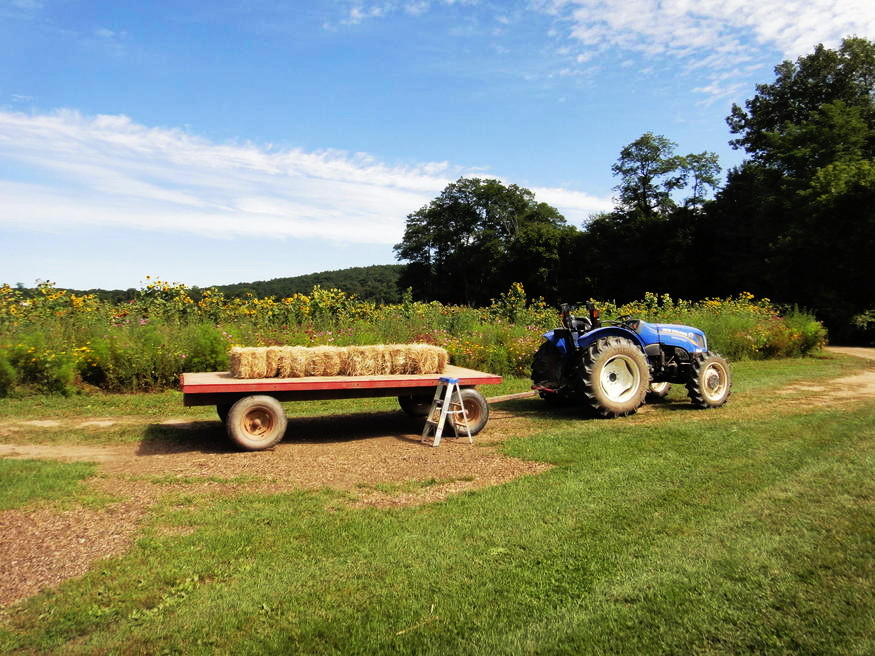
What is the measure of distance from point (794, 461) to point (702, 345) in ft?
14.1

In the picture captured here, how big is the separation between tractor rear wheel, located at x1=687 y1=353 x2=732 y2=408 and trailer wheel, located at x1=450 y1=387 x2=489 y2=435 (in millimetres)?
3550

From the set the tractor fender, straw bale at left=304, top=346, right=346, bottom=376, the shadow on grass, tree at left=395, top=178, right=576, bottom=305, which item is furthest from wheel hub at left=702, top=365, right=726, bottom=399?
tree at left=395, top=178, right=576, bottom=305

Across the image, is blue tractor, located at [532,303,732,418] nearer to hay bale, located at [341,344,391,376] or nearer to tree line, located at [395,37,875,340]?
hay bale, located at [341,344,391,376]

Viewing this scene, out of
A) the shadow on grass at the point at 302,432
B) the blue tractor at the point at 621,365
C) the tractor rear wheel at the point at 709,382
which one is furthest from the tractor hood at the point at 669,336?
the shadow on grass at the point at 302,432

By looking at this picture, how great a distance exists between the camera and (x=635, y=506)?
16.6 feet

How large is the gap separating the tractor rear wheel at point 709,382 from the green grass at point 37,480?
8.17m

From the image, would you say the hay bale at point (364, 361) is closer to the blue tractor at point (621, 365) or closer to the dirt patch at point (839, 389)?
the blue tractor at point (621, 365)

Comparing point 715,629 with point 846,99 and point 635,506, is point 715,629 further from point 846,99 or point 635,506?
point 846,99

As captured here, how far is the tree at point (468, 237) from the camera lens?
210ft

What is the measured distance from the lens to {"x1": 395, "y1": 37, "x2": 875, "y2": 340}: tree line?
27.5 m

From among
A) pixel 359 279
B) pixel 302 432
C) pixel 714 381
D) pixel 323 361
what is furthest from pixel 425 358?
pixel 359 279

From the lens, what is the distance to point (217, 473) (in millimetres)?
6398

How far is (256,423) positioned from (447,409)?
7.63 ft

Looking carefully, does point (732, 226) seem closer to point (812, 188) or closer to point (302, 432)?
point (812, 188)
